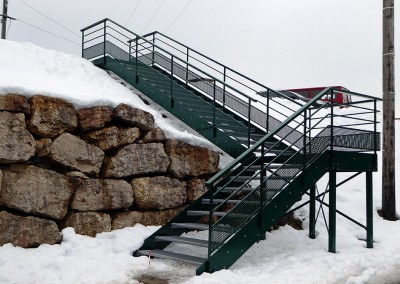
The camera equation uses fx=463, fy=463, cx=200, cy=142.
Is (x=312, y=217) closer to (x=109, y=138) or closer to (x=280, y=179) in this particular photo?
(x=280, y=179)

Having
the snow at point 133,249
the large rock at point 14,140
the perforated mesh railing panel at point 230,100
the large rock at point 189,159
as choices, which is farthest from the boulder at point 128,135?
the perforated mesh railing panel at point 230,100

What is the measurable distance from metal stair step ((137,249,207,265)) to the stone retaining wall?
1.03 meters

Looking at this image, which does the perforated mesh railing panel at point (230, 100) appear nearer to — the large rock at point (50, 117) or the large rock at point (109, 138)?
the large rock at point (109, 138)

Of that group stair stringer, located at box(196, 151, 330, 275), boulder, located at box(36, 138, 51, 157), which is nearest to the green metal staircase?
stair stringer, located at box(196, 151, 330, 275)

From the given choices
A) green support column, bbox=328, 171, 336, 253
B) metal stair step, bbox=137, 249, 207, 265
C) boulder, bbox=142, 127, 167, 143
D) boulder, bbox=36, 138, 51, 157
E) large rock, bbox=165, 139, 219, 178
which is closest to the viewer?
metal stair step, bbox=137, 249, 207, 265

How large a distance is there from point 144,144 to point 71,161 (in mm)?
1453

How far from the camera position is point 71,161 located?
316 inches

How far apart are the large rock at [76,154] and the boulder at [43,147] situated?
8cm

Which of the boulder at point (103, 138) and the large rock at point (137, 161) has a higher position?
the boulder at point (103, 138)

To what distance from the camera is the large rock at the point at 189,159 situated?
916cm

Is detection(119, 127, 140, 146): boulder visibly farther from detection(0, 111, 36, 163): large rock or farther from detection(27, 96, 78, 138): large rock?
detection(0, 111, 36, 163): large rock

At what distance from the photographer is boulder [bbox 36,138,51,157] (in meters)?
7.73

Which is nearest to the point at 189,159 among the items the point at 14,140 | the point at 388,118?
the point at 14,140

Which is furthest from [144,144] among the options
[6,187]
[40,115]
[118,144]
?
[6,187]
